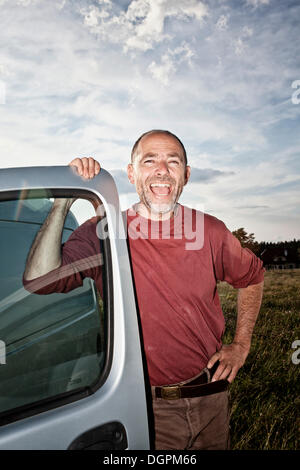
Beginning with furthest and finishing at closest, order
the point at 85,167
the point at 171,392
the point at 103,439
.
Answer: the point at 171,392
the point at 85,167
the point at 103,439

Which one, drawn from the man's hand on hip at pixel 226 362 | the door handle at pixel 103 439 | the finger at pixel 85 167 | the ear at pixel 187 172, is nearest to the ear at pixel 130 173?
the ear at pixel 187 172

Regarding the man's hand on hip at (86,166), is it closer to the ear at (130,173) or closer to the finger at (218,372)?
the ear at (130,173)

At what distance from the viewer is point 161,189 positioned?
2.06 m

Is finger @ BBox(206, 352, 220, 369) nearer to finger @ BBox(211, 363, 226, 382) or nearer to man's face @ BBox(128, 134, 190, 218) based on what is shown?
finger @ BBox(211, 363, 226, 382)

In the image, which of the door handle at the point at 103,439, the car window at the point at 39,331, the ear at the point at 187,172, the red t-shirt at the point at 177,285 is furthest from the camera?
the ear at the point at 187,172

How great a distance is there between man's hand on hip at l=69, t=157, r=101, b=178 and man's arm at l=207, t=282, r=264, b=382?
1.13 meters

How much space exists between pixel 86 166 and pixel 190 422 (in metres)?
1.36

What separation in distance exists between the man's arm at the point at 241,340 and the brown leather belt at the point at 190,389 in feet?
0.16

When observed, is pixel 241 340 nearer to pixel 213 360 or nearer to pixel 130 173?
pixel 213 360

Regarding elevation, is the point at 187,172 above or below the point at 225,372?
above

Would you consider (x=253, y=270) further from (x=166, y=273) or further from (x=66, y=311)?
(x=66, y=311)

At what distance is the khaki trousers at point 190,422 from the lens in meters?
1.72

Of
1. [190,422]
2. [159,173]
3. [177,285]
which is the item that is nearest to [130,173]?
[159,173]
